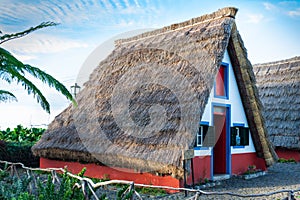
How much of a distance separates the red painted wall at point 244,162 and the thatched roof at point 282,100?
356 centimetres

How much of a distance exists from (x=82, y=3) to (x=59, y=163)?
544 centimetres

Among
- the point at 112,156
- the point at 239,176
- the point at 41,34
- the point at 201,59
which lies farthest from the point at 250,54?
the point at 41,34

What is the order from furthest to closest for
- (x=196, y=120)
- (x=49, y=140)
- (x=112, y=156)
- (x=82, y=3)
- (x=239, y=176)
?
1. (x=49, y=140)
2. (x=239, y=176)
3. (x=82, y=3)
4. (x=112, y=156)
5. (x=196, y=120)

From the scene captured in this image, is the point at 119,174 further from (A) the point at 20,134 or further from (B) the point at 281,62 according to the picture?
(B) the point at 281,62

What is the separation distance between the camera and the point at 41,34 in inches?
423

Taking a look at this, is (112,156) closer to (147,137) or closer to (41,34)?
(147,137)

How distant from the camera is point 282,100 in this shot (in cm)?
1667

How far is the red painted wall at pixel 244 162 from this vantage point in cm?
1123

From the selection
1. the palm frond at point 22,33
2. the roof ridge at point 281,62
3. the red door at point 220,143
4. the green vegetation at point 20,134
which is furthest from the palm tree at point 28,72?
the roof ridge at point 281,62

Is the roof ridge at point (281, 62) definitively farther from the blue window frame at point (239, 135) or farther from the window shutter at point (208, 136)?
the window shutter at point (208, 136)

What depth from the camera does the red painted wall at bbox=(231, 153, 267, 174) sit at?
1123cm

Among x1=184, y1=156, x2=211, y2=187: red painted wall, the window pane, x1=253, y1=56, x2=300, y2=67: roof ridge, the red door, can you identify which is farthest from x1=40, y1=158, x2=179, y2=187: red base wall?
x1=253, y1=56, x2=300, y2=67: roof ridge

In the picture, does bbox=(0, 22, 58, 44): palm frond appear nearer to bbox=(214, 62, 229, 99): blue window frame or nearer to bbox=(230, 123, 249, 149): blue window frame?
bbox=(214, 62, 229, 99): blue window frame

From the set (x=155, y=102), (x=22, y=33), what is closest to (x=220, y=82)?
(x=155, y=102)
